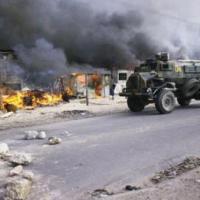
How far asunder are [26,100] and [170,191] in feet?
51.6

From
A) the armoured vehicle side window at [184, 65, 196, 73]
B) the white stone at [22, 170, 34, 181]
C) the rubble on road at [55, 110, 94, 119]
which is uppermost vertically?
the armoured vehicle side window at [184, 65, 196, 73]

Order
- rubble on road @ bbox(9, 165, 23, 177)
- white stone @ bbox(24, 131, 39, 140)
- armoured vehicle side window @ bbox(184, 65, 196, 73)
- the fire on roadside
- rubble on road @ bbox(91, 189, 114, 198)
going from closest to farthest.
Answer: rubble on road @ bbox(91, 189, 114, 198), rubble on road @ bbox(9, 165, 23, 177), white stone @ bbox(24, 131, 39, 140), armoured vehicle side window @ bbox(184, 65, 196, 73), the fire on roadside

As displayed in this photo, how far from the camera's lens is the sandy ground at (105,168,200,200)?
510cm

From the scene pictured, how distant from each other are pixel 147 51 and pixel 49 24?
327 inches

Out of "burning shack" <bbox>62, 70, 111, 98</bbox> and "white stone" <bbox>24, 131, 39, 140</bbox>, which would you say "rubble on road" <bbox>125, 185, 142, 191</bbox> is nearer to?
"white stone" <bbox>24, 131, 39, 140</bbox>

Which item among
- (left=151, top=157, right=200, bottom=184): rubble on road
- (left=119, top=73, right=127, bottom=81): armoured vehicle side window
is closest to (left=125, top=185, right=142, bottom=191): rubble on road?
(left=151, top=157, right=200, bottom=184): rubble on road

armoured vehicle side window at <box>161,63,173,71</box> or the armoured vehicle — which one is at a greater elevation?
armoured vehicle side window at <box>161,63,173,71</box>

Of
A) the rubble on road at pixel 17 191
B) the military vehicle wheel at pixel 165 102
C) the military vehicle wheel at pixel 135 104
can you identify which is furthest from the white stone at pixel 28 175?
the military vehicle wheel at pixel 135 104

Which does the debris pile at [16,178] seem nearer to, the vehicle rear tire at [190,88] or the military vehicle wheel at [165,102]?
the military vehicle wheel at [165,102]

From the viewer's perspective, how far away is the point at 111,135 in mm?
10086

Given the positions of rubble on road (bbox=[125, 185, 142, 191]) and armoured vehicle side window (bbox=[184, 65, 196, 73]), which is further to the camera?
armoured vehicle side window (bbox=[184, 65, 196, 73])

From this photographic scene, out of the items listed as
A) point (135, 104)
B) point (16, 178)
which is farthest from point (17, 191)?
point (135, 104)

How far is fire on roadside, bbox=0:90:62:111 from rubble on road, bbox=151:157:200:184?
1210 centimetres

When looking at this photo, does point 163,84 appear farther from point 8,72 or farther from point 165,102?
point 8,72
